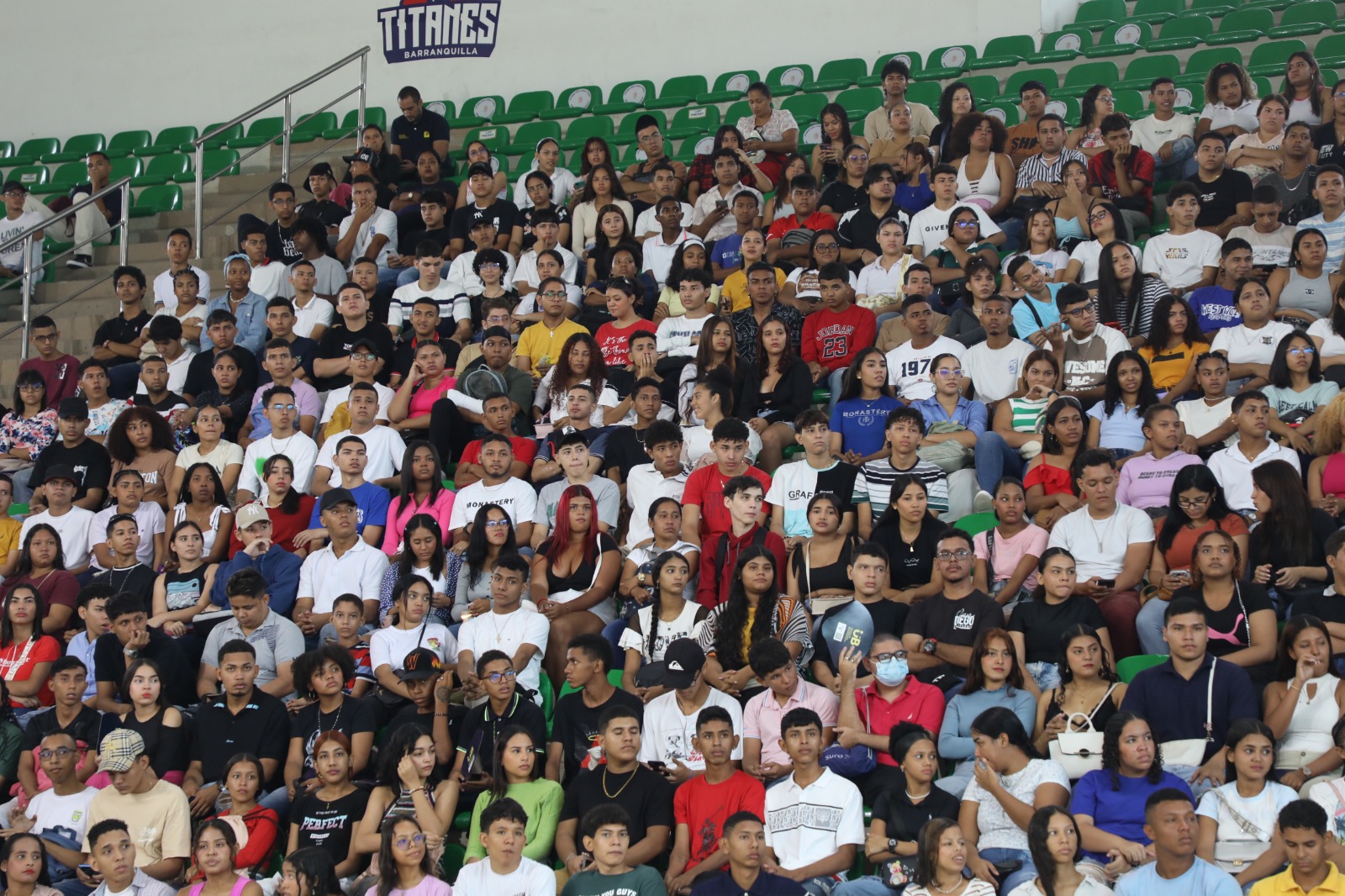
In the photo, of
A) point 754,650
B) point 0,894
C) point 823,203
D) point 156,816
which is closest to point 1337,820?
point 754,650

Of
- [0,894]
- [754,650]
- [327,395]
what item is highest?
[327,395]

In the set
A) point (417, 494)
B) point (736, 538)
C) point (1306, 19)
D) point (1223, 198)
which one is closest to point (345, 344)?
point (417, 494)

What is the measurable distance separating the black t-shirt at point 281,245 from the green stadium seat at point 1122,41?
21.6 feet

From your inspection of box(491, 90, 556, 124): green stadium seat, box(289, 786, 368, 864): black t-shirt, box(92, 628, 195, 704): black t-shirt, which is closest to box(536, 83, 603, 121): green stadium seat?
box(491, 90, 556, 124): green stadium seat

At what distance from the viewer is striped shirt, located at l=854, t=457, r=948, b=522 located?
8.02 metres

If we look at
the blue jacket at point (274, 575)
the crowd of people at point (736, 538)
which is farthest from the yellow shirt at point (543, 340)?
the blue jacket at point (274, 575)

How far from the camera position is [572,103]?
49.0ft

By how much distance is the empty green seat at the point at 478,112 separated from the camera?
15023 mm

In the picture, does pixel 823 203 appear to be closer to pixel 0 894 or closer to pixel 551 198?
pixel 551 198

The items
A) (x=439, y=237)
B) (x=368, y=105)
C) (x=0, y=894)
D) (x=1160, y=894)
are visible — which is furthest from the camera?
(x=368, y=105)

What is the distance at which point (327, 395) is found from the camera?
10.2 meters

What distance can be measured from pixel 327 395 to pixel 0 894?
12.8ft

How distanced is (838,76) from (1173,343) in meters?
6.05

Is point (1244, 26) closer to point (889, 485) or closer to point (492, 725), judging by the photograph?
point (889, 485)
